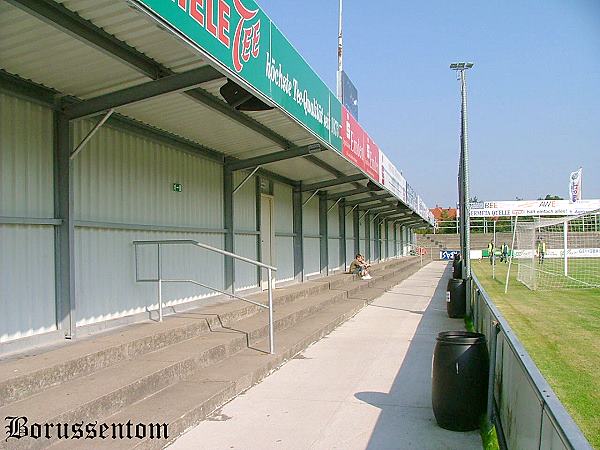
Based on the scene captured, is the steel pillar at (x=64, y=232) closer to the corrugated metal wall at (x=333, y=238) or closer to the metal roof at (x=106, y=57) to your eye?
the metal roof at (x=106, y=57)

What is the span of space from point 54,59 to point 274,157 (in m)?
5.61

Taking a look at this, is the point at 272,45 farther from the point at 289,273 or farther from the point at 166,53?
the point at 289,273

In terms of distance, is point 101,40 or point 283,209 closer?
point 101,40

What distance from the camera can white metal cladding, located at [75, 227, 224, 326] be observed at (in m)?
6.77

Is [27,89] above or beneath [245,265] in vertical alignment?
above

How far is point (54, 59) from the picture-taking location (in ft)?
17.6

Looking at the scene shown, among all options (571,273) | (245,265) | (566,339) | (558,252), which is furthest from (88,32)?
(558,252)

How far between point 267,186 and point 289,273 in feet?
9.05

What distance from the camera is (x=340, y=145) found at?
11.3 metres

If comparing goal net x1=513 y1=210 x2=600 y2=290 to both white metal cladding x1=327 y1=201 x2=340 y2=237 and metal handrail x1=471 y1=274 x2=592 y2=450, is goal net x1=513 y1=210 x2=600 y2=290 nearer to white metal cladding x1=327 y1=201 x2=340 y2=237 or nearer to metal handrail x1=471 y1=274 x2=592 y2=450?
white metal cladding x1=327 y1=201 x2=340 y2=237

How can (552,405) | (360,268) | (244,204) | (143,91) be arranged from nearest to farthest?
(552,405)
(143,91)
(244,204)
(360,268)

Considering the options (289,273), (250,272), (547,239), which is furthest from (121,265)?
(547,239)

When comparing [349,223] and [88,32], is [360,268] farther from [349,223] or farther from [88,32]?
[88,32]

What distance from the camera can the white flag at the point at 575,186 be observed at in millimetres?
51125
